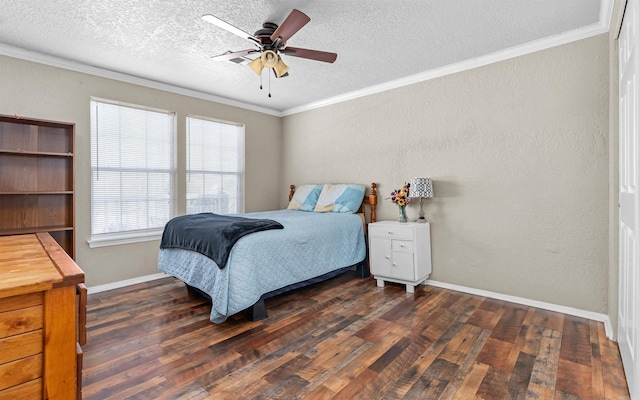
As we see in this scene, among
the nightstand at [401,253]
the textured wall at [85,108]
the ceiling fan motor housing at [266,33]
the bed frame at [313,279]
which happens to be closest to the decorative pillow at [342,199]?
the bed frame at [313,279]

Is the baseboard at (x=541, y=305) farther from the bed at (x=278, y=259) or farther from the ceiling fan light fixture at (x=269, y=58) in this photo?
the ceiling fan light fixture at (x=269, y=58)

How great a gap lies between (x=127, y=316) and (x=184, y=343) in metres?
0.86

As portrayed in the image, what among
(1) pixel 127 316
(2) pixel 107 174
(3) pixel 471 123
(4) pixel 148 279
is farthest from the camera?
(4) pixel 148 279

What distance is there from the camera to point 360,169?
14.4 ft

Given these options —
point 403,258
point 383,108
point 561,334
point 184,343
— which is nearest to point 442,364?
point 561,334

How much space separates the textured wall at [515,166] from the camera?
8.95 feet

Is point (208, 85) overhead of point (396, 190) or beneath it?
overhead

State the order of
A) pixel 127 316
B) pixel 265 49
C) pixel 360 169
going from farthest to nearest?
pixel 360 169 < pixel 127 316 < pixel 265 49

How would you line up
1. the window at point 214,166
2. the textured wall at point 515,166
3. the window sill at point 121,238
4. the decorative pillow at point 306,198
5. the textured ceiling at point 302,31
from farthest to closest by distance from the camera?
1. the decorative pillow at point 306,198
2. the window at point 214,166
3. the window sill at point 121,238
4. the textured wall at point 515,166
5. the textured ceiling at point 302,31

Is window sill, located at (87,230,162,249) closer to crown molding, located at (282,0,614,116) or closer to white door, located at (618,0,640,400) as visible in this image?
crown molding, located at (282,0,614,116)

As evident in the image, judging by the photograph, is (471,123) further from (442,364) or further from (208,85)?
(208,85)

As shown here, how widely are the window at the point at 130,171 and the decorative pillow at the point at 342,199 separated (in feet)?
6.53

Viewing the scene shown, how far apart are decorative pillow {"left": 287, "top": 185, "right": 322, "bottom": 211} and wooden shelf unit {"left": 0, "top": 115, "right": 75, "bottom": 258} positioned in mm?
2593

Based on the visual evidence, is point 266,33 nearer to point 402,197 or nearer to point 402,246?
point 402,197
